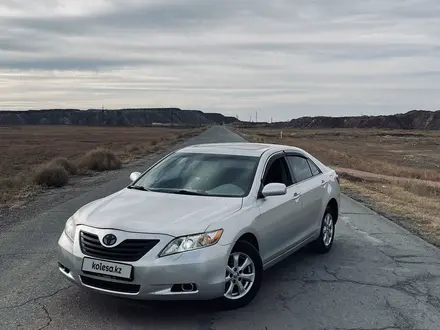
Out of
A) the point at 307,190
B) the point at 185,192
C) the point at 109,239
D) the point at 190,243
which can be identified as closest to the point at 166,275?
the point at 190,243

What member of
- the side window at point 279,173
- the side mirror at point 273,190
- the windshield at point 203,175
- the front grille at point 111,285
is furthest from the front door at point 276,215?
the front grille at point 111,285

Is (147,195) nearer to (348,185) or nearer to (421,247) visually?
(421,247)

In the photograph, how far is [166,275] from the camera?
476cm

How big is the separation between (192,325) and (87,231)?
Answer: 4.10 feet

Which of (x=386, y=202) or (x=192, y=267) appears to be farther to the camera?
(x=386, y=202)

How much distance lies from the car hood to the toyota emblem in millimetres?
90

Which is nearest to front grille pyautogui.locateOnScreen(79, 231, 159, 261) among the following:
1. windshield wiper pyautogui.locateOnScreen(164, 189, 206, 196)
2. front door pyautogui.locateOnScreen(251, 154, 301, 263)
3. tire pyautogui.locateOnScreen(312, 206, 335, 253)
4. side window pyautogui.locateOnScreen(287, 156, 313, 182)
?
windshield wiper pyautogui.locateOnScreen(164, 189, 206, 196)

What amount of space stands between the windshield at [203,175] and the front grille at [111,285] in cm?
142

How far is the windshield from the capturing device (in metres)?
6.03

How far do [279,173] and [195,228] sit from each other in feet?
6.73

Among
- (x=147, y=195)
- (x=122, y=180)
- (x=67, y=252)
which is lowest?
(x=122, y=180)

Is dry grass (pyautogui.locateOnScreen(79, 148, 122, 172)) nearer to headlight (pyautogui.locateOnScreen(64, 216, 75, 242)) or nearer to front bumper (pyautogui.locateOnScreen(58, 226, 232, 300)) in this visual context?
headlight (pyautogui.locateOnScreen(64, 216, 75, 242))

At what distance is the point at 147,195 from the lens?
594cm

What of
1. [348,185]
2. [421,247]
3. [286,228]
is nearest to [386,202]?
[348,185]
